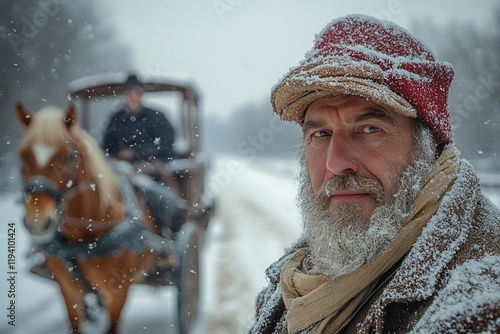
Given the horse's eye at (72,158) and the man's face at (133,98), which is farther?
the man's face at (133,98)

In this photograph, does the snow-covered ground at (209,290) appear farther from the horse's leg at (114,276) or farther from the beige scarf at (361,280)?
the beige scarf at (361,280)

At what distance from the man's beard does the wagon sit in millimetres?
2677

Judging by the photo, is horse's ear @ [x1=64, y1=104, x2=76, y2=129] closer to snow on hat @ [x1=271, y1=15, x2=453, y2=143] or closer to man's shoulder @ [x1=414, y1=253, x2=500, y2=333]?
snow on hat @ [x1=271, y1=15, x2=453, y2=143]

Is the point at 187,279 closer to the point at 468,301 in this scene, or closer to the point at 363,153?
the point at 363,153

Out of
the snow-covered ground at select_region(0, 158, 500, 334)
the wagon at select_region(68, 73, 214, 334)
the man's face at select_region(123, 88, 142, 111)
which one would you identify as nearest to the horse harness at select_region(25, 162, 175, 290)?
the snow-covered ground at select_region(0, 158, 500, 334)

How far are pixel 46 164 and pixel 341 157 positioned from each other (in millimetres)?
2377

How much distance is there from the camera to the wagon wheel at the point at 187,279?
3717 millimetres

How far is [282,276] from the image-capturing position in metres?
1.40

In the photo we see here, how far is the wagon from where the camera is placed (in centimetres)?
379

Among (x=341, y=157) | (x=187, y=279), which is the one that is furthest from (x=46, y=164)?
(x=341, y=157)

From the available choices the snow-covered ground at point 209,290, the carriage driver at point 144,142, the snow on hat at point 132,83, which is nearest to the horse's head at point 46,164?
the snow-covered ground at point 209,290

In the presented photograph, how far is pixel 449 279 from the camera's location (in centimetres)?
94

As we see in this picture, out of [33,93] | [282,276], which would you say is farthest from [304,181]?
[33,93]

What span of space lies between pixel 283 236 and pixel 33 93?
Answer: 8.31 metres
